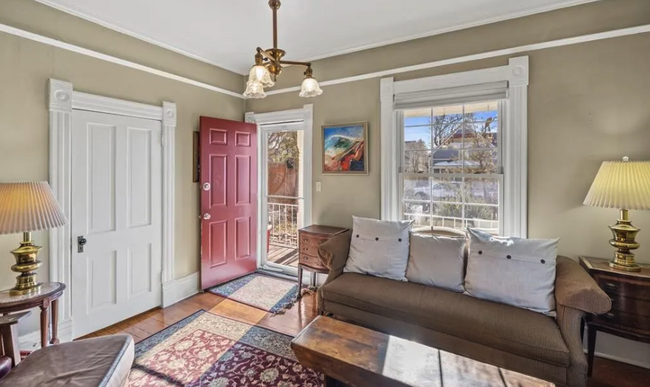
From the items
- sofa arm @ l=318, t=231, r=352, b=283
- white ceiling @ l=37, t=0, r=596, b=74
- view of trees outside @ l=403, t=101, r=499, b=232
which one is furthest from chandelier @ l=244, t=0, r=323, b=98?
view of trees outside @ l=403, t=101, r=499, b=232

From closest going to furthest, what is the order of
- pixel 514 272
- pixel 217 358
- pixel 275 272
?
pixel 514 272 → pixel 217 358 → pixel 275 272

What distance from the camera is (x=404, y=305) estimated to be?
2.16 meters

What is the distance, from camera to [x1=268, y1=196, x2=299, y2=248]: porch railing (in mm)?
4156

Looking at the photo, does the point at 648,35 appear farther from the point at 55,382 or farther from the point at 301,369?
the point at 55,382

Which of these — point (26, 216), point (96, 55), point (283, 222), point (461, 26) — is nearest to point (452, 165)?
point (461, 26)

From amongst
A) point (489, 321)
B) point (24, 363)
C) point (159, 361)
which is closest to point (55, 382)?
point (24, 363)

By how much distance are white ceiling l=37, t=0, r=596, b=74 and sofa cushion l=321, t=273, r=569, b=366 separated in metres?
2.28

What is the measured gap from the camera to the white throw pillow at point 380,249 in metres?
2.58

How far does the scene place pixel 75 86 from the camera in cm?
248

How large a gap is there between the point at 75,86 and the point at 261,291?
264 cm

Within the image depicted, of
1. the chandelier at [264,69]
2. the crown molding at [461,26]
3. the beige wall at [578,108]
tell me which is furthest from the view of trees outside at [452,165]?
the chandelier at [264,69]

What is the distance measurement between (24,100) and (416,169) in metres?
3.33

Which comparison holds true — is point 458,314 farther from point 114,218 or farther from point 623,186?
point 114,218

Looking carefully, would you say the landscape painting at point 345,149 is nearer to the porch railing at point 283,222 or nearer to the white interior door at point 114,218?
the porch railing at point 283,222
